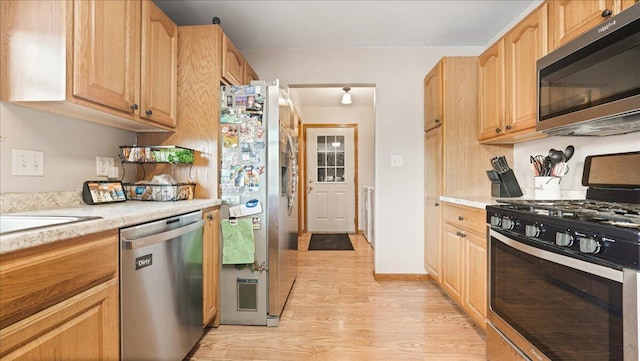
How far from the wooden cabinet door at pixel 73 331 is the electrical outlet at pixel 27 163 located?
0.75 m

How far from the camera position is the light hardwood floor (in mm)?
1701

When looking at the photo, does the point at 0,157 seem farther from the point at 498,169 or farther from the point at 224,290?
the point at 498,169

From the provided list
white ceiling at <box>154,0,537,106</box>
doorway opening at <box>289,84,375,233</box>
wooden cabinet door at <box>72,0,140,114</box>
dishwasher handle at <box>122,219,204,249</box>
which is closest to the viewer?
dishwasher handle at <box>122,219,204,249</box>

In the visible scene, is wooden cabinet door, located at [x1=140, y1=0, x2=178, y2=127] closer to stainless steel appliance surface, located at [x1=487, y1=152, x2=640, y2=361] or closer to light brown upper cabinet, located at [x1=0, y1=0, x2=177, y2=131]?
light brown upper cabinet, located at [x1=0, y1=0, x2=177, y2=131]

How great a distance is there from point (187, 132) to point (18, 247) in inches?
55.0

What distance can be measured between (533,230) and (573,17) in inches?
45.7

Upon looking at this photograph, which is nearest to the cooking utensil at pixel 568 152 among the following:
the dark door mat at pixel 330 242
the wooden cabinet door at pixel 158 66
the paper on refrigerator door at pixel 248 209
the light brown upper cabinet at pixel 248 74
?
the paper on refrigerator door at pixel 248 209

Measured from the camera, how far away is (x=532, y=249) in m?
1.22

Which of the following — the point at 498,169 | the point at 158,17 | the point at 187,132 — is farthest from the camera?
the point at 498,169

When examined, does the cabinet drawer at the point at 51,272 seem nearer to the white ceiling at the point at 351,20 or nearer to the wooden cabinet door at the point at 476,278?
the wooden cabinet door at the point at 476,278

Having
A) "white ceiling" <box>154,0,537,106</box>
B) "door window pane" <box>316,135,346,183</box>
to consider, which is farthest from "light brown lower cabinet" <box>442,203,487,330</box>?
"door window pane" <box>316,135,346,183</box>

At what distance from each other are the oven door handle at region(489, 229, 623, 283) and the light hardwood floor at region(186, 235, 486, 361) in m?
0.78

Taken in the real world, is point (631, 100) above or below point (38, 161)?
above

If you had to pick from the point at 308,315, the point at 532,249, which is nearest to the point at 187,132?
the point at 308,315
